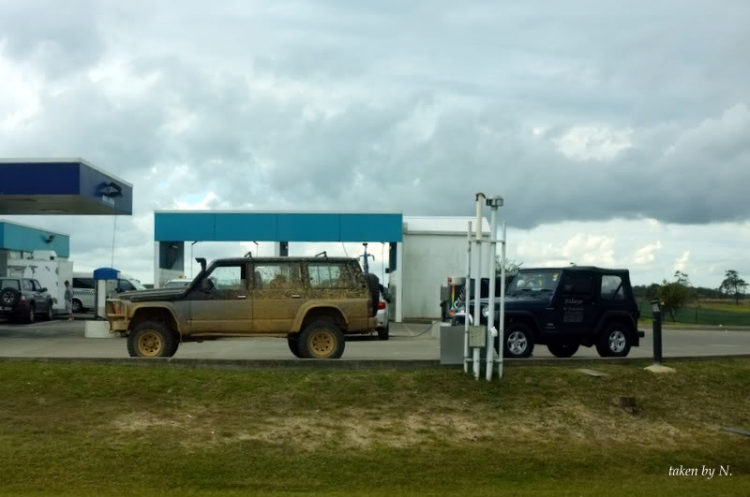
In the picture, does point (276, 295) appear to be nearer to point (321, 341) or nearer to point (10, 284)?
point (321, 341)

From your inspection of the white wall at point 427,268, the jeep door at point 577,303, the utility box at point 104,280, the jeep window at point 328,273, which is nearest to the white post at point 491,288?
the jeep window at point 328,273

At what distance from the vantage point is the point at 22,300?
107 feet

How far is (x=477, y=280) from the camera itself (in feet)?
43.0

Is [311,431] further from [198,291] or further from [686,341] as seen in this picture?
[686,341]

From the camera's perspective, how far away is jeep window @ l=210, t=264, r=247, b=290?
15.9 m

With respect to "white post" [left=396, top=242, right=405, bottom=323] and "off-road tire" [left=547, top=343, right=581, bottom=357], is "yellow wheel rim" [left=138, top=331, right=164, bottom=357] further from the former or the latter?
"white post" [left=396, top=242, right=405, bottom=323]

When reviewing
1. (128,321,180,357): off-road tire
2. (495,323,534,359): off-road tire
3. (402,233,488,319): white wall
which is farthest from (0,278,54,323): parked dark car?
(495,323,534,359): off-road tire

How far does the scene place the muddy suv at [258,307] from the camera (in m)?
15.5

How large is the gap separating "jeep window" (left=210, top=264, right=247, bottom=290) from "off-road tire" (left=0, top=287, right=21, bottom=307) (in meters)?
19.1

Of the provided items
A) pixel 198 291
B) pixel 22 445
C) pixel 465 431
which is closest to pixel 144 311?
pixel 198 291

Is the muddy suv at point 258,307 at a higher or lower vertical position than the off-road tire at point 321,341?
higher

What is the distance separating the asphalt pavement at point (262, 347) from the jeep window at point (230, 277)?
1.80m

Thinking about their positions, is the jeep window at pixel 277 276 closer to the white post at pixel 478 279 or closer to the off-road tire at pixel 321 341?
the off-road tire at pixel 321 341

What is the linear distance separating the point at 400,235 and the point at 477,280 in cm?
2519
